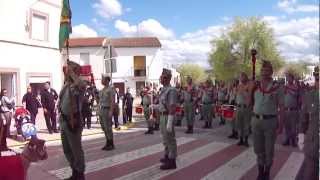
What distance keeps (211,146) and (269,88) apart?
486cm

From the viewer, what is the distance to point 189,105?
1711 cm

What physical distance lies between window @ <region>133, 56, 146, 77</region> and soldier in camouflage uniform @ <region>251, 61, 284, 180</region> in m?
52.8

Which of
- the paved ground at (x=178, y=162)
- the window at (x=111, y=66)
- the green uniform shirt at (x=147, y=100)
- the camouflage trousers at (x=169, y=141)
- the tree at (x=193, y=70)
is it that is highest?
the tree at (x=193, y=70)

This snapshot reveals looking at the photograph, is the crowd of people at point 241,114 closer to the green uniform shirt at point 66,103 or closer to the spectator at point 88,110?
the green uniform shirt at point 66,103

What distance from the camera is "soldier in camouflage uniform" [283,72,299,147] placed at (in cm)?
1326

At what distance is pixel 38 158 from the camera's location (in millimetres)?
4672

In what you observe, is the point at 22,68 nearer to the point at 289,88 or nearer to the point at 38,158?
the point at 289,88

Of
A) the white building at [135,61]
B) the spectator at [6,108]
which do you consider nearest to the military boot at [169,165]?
the spectator at [6,108]

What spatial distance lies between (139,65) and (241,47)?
51.0 feet

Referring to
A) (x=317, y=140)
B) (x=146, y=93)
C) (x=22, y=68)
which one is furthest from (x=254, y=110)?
(x=22, y=68)

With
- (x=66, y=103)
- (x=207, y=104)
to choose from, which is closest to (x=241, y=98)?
(x=207, y=104)

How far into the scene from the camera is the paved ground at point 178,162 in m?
9.10

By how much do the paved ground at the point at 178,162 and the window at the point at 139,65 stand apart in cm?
4675

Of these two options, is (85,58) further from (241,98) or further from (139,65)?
(241,98)
